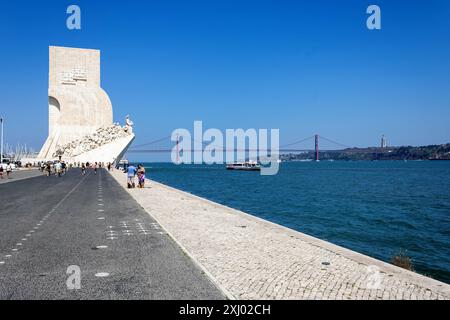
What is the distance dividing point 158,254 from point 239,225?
3.49 meters

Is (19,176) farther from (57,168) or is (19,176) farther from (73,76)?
(73,76)

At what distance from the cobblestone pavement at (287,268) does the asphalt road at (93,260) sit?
0.34 meters

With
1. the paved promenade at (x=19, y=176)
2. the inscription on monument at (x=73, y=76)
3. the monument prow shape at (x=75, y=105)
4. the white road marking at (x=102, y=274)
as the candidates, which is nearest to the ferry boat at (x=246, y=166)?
the monument prow shape at (x=75, y=105)

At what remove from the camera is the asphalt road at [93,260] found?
4.73m

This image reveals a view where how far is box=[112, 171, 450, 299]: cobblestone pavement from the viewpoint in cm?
479

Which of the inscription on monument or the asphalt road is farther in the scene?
the inscription on monument

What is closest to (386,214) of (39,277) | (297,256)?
(297,256)

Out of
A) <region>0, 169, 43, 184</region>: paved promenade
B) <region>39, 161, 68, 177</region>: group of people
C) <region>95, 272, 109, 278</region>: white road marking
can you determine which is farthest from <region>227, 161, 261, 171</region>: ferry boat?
<region>95, 272, 109, 278</region>: white road marking

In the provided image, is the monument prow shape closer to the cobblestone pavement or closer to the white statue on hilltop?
the white statue on hilltop

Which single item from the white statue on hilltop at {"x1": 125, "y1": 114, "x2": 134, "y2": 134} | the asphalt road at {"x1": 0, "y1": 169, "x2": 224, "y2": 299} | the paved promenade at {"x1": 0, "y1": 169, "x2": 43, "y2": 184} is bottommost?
the asphalt road at {"x1": 0, "y1": 169, "x2": 224, "y2": 299}

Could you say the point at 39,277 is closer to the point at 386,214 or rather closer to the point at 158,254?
the point at 158,254

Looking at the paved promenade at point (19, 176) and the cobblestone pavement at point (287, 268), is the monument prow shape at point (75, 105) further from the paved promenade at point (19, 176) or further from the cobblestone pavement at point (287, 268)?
the cobblestone pavement at point (287, 268)

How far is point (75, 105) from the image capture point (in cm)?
7538

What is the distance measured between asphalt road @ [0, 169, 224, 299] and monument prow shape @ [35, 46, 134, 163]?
196ft
